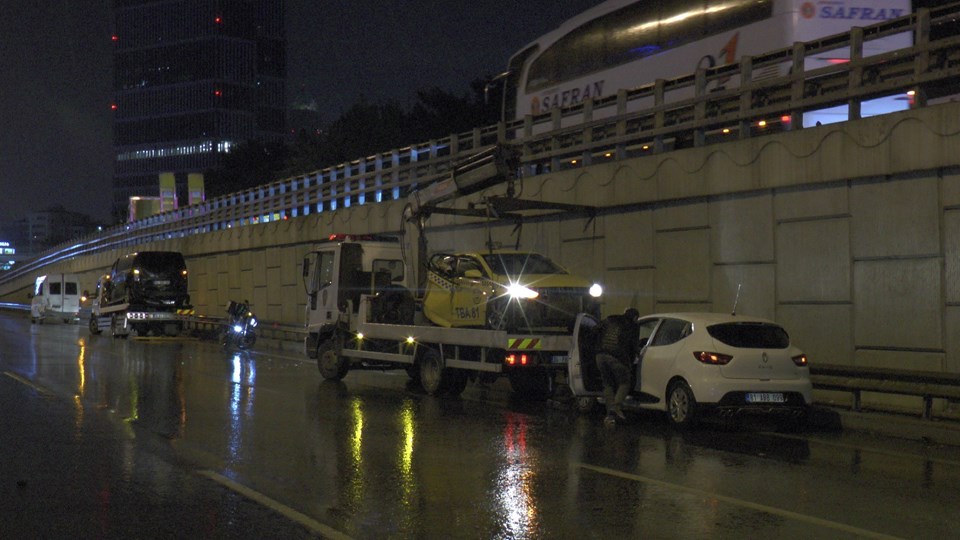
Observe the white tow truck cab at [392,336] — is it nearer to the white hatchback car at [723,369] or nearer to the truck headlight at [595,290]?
the truck headlight at [595,290]

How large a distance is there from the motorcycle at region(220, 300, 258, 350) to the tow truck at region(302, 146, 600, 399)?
1108 centimetres

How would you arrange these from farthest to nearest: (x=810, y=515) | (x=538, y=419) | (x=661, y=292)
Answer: (x=661, y=292) < (x=538, y=419) < (x=810, y=515)

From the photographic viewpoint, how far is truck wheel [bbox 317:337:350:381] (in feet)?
67.5

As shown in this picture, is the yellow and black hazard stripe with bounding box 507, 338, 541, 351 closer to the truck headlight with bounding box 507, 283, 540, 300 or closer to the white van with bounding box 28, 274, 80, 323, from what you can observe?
the truck headlight with bounding box 507, 283, 540, 300

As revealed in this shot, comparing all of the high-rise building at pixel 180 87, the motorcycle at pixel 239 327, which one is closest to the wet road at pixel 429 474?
the motorcycle at pixel 239 327

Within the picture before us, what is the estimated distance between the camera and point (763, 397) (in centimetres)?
1277

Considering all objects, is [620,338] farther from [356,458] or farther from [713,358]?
[356,458]

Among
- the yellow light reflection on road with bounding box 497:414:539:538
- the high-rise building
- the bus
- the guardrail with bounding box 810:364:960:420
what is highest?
the high-rise building

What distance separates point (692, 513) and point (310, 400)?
31.4 ft

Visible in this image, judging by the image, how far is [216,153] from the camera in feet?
591

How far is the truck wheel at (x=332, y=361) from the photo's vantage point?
20562 millimetres

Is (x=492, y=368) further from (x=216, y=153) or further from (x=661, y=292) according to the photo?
(x=216, y=153)

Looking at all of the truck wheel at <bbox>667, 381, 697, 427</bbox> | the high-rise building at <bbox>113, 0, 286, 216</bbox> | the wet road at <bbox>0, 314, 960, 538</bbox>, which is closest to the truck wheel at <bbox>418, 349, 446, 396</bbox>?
the wet road at <bbox>0, 314, 960, 538</bbox>

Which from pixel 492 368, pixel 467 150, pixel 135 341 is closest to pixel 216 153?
pixel 135 341
